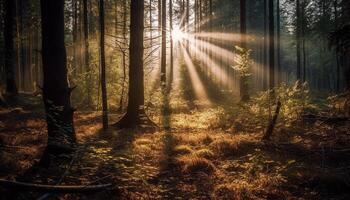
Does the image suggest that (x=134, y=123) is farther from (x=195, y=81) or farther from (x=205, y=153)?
(x=195, y=81)

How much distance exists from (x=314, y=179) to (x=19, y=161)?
6.27 meters

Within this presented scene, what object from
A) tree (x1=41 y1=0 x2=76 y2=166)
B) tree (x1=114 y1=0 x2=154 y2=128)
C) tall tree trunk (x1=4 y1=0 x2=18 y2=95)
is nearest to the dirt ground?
tree (x1=41 y1=0 x2=76 y2=166)

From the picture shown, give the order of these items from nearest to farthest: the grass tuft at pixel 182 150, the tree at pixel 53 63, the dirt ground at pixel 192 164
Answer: the dirt ground at pixel 192 164 < the tree at pixel 53 63 < the grass tuft at pixel 182 150

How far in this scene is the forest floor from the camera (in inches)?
254

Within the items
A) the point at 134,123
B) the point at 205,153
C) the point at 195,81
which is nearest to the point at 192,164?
the point at 205,153

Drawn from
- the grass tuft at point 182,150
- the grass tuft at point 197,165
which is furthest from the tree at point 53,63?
the grass tuft at point 182,150

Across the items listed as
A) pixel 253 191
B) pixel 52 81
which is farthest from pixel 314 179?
pixel 52 81

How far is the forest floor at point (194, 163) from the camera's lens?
6445 mm

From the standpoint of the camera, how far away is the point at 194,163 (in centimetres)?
834

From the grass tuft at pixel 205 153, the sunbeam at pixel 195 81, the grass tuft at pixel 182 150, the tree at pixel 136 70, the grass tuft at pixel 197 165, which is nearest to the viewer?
the grass tuft at pixel 197 165

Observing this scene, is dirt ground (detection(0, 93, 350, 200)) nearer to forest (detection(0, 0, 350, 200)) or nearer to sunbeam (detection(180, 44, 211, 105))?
forest (detection(0, 0, 350, 200))

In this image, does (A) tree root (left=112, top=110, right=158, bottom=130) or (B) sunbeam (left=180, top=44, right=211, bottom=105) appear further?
(B) sunbeam (left=180, top=44, right=211, bottom=105)

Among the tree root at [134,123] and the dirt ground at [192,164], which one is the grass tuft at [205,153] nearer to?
the dirt ground at [192,164]

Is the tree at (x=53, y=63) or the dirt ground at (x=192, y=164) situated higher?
the tree at (x=53, y=63)
